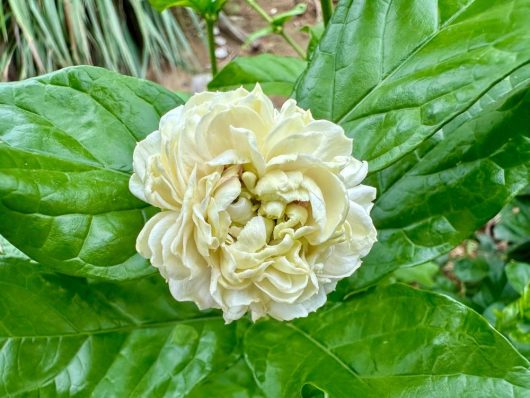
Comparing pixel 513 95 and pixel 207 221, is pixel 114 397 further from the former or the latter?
pixel 513 95

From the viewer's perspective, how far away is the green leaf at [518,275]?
1026mm

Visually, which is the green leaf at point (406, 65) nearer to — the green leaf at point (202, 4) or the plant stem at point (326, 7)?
the plant stem at point (326, 7)

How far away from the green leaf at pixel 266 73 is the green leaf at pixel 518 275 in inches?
16.9

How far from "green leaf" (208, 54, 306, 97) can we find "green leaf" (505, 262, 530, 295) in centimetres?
43

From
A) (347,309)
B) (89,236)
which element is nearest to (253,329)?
(347,309)

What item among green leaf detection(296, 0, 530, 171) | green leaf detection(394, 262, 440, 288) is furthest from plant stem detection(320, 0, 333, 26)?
green leaf detection(394, 262, 440, 288)

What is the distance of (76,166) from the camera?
559 millimetres

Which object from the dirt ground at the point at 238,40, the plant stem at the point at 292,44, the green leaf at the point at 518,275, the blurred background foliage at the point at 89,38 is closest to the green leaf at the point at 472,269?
the green leaf at the point at 518,275

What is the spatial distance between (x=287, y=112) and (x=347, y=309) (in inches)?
9.3

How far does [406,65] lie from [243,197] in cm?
19

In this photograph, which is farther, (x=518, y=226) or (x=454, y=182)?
(x=518, y=226)

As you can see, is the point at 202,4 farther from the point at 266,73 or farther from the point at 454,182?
the point at 454,182

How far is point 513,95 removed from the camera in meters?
0.60

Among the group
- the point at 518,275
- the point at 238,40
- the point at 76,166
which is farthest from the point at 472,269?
the point at 238,40
